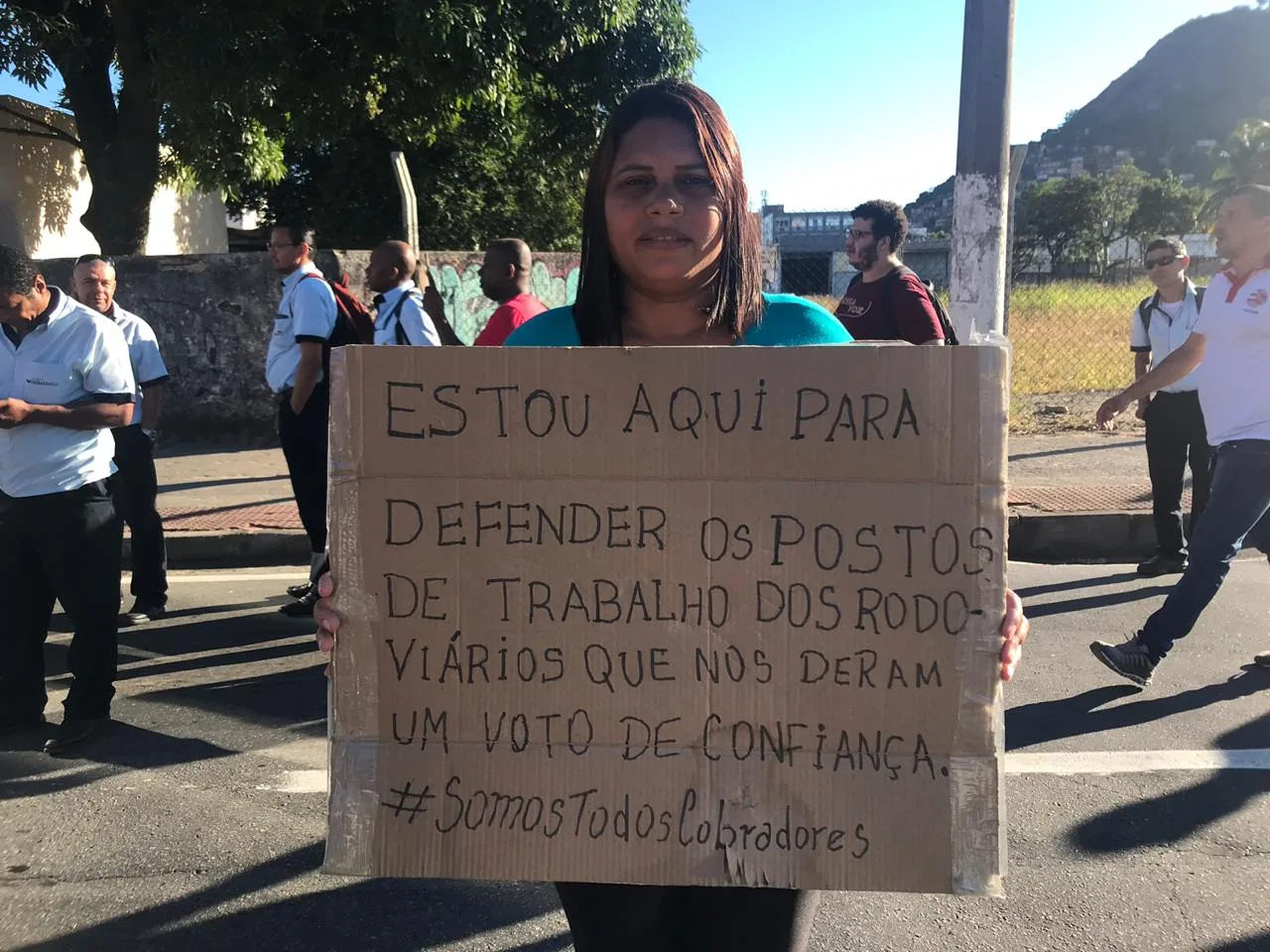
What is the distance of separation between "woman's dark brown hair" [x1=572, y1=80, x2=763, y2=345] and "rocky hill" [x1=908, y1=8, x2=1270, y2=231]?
12818 cm

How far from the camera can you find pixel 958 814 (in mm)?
1445

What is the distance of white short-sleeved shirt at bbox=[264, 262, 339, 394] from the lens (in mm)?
5059

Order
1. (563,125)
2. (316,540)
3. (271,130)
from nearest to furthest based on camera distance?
(316,540)
(271,130)
(563,125)

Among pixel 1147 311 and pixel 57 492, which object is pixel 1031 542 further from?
pixel 57 492

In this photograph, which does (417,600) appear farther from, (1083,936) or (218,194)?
(218,194)

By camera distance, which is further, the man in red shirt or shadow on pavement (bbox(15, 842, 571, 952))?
the man in red shirt

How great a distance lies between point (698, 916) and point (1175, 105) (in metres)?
161

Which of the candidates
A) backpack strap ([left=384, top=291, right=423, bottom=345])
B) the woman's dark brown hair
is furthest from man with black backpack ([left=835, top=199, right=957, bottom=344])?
the woman's dark brown hair

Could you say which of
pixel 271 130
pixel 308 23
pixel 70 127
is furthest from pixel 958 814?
pixel 70 127

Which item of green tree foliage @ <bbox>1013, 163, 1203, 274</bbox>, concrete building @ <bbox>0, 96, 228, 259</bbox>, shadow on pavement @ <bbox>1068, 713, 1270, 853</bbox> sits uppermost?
green tree foliage @ <bbox>1013, 163, 1203, 274</bbox>

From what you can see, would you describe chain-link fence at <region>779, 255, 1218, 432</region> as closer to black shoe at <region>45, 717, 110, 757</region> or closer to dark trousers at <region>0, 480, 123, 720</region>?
dark trousers at <region>0, 480, 123, 720</region>

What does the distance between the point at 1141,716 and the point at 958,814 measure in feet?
9.26

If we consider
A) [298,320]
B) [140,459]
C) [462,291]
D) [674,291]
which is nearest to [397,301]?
[298,320]

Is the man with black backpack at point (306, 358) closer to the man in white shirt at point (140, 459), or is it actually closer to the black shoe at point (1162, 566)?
the man in white shirt at point (140, 459)
